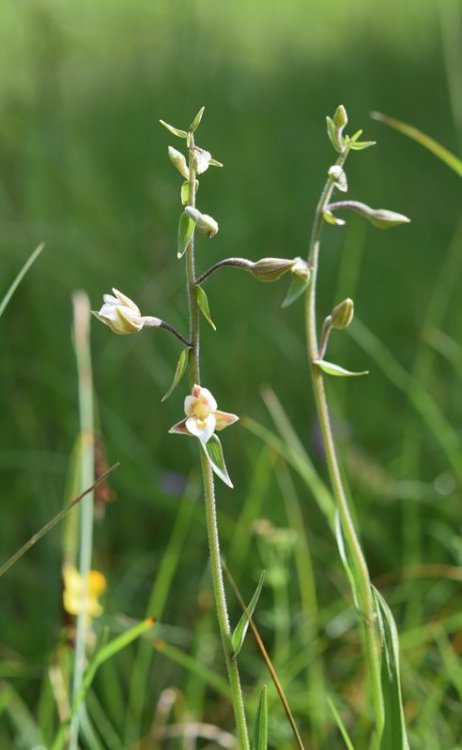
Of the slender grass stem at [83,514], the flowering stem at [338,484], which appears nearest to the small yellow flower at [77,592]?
the slender grass stem at [83,514]

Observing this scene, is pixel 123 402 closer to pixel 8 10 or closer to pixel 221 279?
pixel 221 279

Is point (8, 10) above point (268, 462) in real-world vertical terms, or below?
above

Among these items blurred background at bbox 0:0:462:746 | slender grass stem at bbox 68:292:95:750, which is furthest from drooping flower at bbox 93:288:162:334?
blurred background at bbox 0:0:462:746

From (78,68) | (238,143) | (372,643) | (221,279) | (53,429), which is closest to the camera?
(372,643)

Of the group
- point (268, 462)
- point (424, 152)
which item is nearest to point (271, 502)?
point (268, 462)

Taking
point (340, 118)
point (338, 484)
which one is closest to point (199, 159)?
point (340, 118)

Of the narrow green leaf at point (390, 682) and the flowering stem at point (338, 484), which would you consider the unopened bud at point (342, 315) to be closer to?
the flowering stem at point (338, 484)

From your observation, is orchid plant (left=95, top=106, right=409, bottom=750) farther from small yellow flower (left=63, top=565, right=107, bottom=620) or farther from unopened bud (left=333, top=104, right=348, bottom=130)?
small yellow flower (left=63, top=565, right=107, bottom=620)
